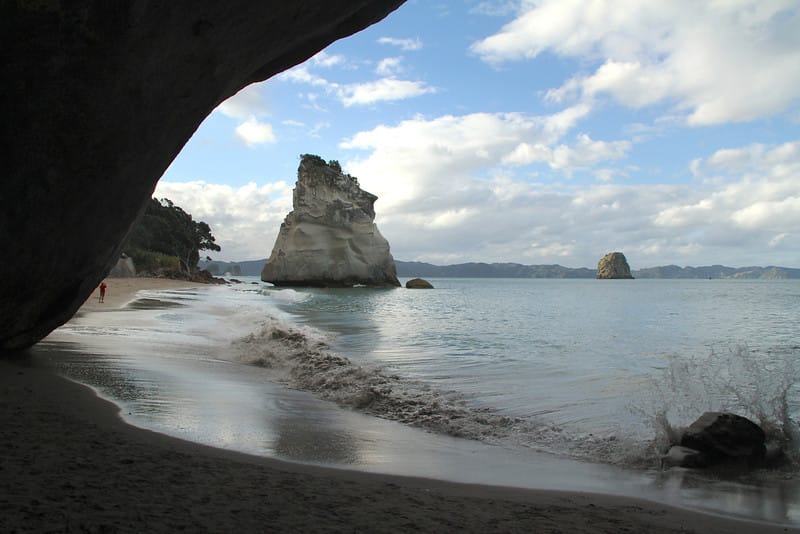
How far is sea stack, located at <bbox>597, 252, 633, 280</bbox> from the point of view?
475 ft

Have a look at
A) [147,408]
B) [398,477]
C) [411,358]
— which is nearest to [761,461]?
[398,477]

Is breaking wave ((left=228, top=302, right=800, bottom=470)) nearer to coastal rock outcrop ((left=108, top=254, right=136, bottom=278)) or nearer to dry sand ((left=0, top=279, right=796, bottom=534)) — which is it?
dry sand ((left=0, top=279, right=796, bottom=534))

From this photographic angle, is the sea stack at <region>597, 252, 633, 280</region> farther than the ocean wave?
Yes

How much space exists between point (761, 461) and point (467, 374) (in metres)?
5.17

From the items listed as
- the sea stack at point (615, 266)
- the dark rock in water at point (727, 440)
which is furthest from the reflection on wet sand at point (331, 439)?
the sea stack at point (615, 266)

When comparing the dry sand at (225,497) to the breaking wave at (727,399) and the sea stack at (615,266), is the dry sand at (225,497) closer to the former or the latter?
the breaking wave at (727,399)

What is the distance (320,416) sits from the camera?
19.7ft

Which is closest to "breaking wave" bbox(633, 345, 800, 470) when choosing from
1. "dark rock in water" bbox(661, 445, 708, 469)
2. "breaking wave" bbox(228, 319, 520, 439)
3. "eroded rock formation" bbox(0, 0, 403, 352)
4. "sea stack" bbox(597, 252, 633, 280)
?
"dark rock in water" bbox(661, 445, 708, 469)

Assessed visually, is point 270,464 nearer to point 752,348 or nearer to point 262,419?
point 262,419

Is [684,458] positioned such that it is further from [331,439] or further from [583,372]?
[583,372]

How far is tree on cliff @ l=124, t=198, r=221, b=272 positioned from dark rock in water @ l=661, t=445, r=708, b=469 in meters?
58.7

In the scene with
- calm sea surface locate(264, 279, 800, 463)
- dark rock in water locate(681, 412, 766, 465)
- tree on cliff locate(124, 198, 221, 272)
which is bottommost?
calm sea surface locate(264, 279, 800, 463)

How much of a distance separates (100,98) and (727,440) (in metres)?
6.19

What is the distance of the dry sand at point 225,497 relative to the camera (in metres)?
2.42
